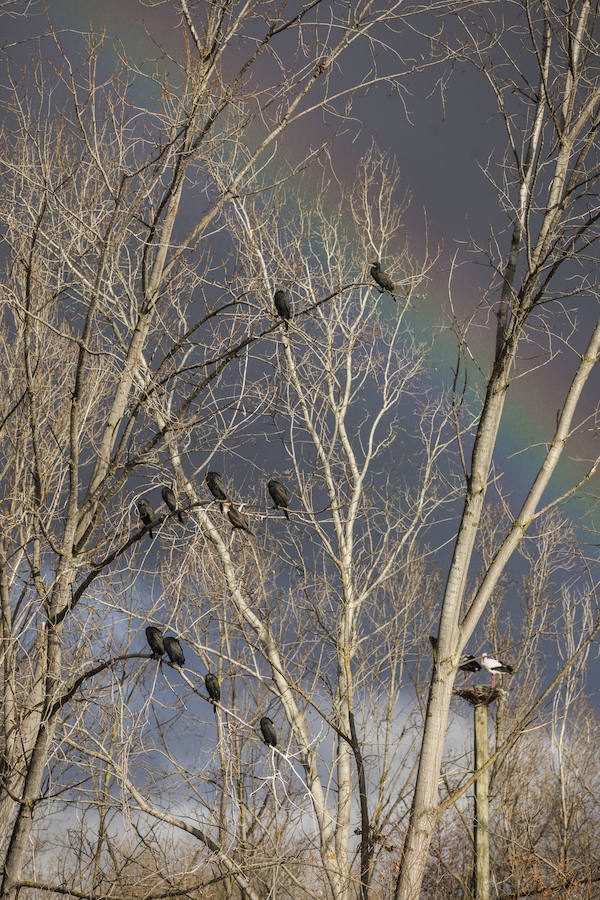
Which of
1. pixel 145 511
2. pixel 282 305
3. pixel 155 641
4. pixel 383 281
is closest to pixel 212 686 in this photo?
pixel 155 641

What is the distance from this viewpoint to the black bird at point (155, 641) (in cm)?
427

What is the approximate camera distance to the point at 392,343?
10031 millimetres

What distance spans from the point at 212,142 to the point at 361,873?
652 cm

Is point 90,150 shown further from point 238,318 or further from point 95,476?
point 95,476

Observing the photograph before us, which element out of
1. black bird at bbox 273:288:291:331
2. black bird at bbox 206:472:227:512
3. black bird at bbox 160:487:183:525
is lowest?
black bird at bbox 160:487:183:525

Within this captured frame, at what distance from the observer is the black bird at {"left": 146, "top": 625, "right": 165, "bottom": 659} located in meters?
4.27

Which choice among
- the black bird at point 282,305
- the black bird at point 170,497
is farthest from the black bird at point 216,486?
the black bird at point 282,305

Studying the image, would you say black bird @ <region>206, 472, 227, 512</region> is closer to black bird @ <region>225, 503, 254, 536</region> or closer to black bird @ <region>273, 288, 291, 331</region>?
black bird @ <region>225, 503, 254, 536</region>

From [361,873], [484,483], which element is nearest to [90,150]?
[484,483]

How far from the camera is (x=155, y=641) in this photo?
4289mm

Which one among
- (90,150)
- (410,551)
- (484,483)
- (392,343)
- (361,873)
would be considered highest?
(392,343)

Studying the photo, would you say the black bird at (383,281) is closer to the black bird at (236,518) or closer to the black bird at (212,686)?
the black bird at (236,518)

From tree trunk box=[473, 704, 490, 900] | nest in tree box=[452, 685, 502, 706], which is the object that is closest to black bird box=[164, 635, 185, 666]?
nest in tree box=[452, 685, 502, 706]

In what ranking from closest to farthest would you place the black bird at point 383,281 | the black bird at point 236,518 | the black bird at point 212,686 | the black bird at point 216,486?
1. the black bird at point 236,518
2. the black bird at point 216,486
3. the black bird at point 383,281
4. the black bird at point 212,686
